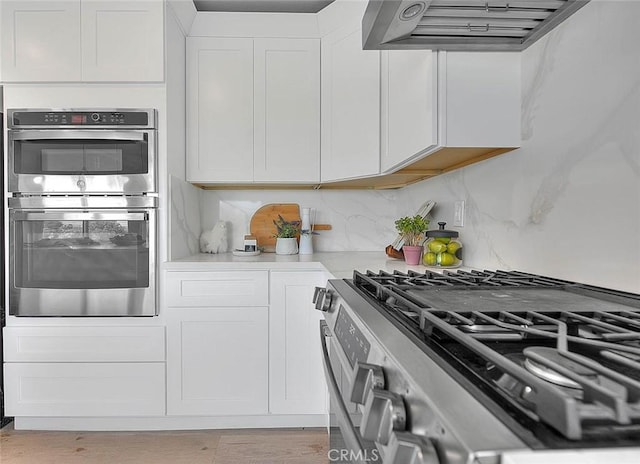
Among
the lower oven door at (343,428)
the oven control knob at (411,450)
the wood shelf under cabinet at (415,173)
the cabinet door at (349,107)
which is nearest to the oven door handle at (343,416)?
the lower oven door at (343,428)

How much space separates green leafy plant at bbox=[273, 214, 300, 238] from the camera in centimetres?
254

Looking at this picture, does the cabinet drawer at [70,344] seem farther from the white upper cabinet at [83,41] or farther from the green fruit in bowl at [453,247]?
the green fruit in bowl at [453,247]

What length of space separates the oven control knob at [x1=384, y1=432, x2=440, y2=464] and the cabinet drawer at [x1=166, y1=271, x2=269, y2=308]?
1699 millimetres

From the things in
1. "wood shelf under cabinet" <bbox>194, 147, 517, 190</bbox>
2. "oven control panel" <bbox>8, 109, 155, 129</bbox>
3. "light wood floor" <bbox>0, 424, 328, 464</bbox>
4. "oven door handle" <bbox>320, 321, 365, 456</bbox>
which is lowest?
"light wood floor" <bbox>0, 424, 328, 464</bbox>

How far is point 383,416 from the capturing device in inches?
18.6

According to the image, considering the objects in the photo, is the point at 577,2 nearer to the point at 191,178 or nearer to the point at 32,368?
the point at 191,178

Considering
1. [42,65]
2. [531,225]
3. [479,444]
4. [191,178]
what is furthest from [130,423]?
[479,444]

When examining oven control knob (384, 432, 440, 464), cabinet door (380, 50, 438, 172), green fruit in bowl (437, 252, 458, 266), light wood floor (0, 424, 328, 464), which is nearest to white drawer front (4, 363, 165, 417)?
light wood floor (0, 424, 328, 464)

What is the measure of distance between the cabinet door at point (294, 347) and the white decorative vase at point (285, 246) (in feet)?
1.52

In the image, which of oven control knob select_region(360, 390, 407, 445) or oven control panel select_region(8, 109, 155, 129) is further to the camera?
oven control panel select_region(8, 109, 155, 129)

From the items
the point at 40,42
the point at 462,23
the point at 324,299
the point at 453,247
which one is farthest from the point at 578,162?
the point at 40,42

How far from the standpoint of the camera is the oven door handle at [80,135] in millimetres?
1997

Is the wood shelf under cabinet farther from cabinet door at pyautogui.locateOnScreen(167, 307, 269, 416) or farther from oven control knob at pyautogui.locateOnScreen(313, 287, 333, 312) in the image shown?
cabinet door at pyautogui.locateOnScreen(167, 307, 269, 416)

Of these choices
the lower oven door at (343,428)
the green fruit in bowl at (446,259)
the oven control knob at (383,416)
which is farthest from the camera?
the green fruit in bowl at (446,259)
